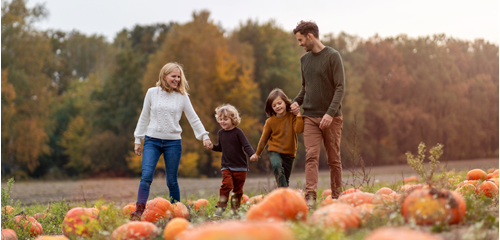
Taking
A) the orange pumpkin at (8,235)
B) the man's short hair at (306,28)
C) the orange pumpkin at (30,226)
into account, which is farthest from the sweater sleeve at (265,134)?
the orange pumpkin at (8,235)

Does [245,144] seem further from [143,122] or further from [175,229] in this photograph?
[175,229]

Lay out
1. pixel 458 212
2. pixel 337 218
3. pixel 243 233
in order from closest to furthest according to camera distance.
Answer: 1. pixel 243 233
2. pixel 337 218
3. pixel 458 212

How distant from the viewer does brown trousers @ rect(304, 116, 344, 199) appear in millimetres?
4957

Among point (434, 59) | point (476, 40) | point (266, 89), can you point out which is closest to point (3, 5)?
point (266, 89)

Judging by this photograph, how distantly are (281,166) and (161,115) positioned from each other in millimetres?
1523

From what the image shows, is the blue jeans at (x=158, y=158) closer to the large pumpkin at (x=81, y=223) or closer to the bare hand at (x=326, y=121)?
the large pumpkin at (x=81, y=223)

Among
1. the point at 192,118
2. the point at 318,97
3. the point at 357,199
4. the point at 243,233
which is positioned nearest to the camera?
the point at 243,233

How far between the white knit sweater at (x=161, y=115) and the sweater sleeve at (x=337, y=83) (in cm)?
160

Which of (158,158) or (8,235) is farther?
(158,158)

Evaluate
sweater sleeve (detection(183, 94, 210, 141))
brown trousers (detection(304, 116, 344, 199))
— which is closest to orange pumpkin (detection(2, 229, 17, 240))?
sweater sleeve (detection(183, 94, 210, 141))

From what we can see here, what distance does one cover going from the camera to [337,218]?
280 centimetres

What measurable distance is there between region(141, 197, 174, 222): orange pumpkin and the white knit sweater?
0.85 m

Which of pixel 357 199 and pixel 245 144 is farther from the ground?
pixel 245 144

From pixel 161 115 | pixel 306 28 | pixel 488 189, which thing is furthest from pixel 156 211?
pixel 488 189
